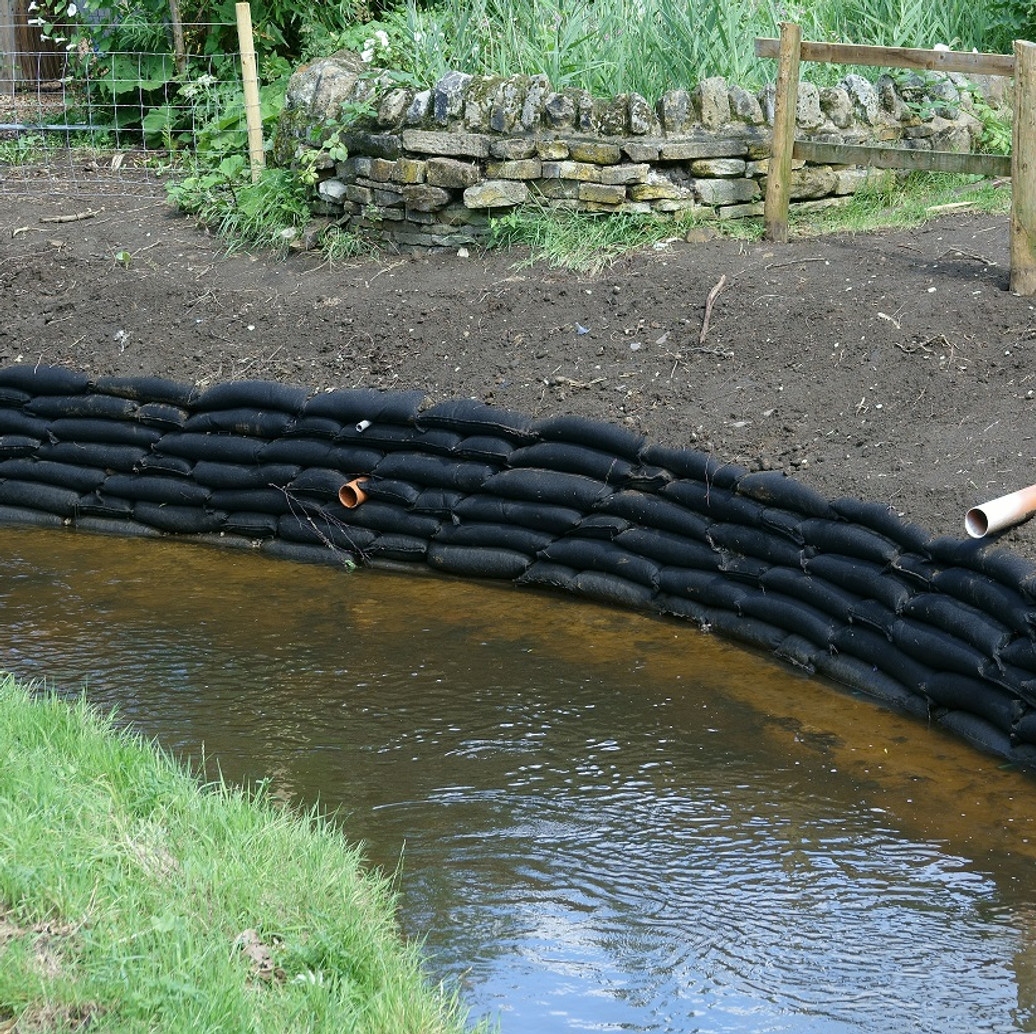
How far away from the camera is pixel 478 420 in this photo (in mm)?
6160

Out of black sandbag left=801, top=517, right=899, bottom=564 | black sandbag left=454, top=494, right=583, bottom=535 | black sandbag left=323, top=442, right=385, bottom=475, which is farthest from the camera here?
black sandbag left=323, top=442, right=385, bottom=475

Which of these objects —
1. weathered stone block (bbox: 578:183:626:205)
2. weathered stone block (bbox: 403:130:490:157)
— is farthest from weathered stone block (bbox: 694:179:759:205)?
weathered stone block (bbox: 403:130:490:157)

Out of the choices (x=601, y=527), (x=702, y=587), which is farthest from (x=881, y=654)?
(x=601, y=527)

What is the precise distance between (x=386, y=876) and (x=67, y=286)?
5.34m

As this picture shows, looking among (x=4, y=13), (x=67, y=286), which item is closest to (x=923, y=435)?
(x=67, y=286)

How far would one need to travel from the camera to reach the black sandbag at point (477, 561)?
6039 millimetres

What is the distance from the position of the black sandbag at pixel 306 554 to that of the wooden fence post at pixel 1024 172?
3382mm

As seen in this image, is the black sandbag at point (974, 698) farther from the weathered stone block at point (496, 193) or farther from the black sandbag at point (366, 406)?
the weathered stone block at point (496, 193)

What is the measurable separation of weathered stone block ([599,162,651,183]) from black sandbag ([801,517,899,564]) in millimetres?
3078

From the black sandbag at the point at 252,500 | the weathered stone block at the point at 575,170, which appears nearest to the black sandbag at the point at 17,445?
the black sandbag at the point at 252,500

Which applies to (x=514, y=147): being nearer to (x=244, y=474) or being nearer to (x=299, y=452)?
(x=299, y=452)

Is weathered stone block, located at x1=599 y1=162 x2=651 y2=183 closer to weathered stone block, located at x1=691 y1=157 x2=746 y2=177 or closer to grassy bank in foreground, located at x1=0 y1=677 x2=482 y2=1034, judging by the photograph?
weathered stone block, located at x1=691 y1=157 x2=746 y2=177

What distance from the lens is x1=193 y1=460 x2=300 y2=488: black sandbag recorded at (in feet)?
21.5

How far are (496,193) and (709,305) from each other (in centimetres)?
169
